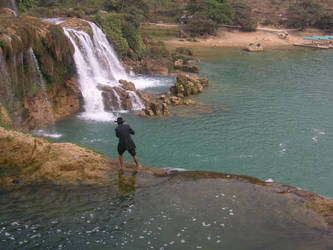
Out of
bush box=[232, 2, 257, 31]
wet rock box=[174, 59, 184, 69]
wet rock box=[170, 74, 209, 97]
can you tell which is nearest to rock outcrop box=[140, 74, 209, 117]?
wet rock box=[170, 74, 209, 97]

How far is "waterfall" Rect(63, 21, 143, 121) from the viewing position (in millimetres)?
21891

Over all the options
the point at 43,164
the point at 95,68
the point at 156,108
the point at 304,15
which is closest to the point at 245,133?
the point at 156,108

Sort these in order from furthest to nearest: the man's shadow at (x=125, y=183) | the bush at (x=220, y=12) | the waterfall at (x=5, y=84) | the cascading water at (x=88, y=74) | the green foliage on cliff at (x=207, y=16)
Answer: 1. the bush at (x=220, y=12)
2. the green foliage on cliff at (x=207, y=16)
3. the cascading water at (x=88, y=74)
4. the waterfall at (x=5, y=84)
5. the man's shadow at (x=125, y=183)

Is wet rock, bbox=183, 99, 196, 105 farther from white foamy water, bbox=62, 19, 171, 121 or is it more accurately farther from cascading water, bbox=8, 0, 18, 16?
cascading water, bbox=8, 0, 18, 16

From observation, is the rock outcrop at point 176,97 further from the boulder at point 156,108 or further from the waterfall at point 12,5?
the waterfall at point 12,5

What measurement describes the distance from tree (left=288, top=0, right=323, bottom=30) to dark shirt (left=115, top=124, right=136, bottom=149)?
6025 cm

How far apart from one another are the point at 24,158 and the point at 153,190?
4042mm

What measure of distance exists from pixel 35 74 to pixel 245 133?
12.3 metres

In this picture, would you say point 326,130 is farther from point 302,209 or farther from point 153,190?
point 153,190

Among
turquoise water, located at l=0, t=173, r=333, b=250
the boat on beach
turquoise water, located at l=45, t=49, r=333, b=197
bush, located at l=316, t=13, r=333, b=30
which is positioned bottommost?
turquoise water, located at l=45, t=49, r=333, b=197

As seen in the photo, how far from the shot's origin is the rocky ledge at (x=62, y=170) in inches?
387

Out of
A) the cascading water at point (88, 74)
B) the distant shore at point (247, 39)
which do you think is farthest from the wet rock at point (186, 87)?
the distant shore at point (247, 39)

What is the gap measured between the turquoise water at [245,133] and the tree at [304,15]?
37188mm

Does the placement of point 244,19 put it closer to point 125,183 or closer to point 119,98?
point 119,98
